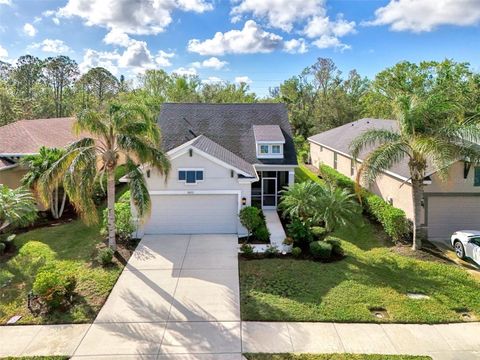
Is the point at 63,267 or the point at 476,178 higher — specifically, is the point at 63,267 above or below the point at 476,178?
below

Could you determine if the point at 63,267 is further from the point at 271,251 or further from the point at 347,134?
the point at 347,134

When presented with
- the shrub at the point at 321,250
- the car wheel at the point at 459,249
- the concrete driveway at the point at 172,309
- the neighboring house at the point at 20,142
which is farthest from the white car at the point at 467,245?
the neighboring house at the point at 20,142

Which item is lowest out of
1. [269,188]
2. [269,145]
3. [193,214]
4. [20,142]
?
[193,214]

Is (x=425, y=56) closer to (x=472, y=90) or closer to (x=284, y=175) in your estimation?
(x=472, y=90)

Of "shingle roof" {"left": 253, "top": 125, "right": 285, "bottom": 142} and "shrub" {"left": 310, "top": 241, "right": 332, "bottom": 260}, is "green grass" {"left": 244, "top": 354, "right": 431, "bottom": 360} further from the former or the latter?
"shingle roof" {"left": 253, "top": 125, "right": 285, "bottom": 142}

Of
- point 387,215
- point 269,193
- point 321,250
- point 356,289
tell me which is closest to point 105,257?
point 321,250

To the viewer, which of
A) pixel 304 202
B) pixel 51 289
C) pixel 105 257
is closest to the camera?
pixel 51 289
